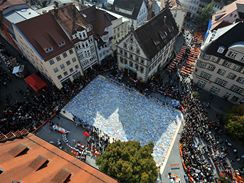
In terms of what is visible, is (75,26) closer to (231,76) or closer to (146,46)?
(146,46)

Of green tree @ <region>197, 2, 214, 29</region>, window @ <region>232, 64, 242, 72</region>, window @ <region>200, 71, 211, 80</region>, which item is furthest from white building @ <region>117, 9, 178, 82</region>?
green tree @ <region>197, 2, 214, 29</region>

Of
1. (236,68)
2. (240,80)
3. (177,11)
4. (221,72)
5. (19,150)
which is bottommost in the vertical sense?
(240,80)

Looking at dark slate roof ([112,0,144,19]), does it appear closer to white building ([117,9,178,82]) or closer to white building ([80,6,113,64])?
white building ([117,9,178,82])

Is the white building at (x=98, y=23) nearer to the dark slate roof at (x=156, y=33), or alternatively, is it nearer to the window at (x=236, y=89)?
the dark slate roof at (x=156, y=33)

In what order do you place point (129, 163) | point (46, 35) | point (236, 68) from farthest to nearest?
point (46, 35)
point (236, 68)
point (129, 163)

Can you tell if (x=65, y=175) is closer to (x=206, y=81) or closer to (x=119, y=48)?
(x=119, y=48)

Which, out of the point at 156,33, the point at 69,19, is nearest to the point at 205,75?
the point at 156,33
